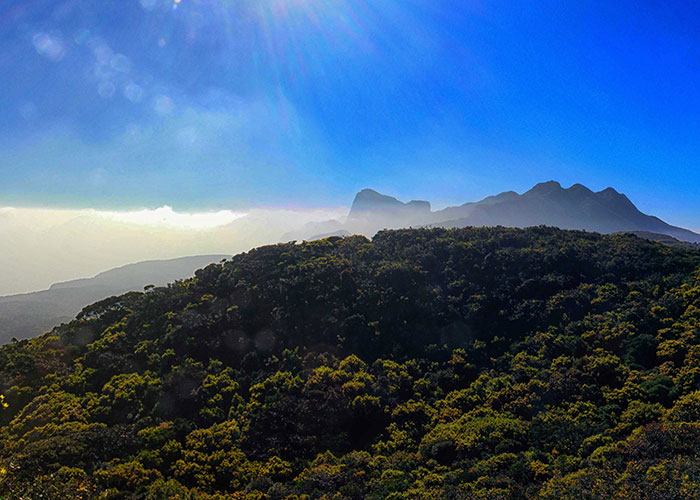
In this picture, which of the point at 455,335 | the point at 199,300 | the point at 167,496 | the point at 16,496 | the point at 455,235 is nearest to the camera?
the point at 16,496

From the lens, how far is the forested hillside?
15617 millimetres

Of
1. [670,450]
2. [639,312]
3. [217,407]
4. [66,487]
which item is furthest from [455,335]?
[66,487]

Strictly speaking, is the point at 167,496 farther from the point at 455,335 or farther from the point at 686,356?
the point at 686,356

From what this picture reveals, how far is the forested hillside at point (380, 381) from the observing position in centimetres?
1562

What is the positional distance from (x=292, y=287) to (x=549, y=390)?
75.2ft

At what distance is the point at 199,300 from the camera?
34656 mm

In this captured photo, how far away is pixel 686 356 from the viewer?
21219mm

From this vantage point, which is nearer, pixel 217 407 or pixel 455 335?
pixel 217 407

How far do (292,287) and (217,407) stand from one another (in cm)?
1331

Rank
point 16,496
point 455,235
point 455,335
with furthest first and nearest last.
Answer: point 455,235
point 455,335
point 16,496

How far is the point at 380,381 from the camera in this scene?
26188mm

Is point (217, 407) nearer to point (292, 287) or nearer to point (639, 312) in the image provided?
point (292, 287)

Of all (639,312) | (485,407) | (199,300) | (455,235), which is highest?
(455,235)

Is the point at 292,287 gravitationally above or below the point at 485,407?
above
